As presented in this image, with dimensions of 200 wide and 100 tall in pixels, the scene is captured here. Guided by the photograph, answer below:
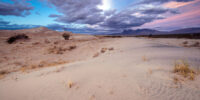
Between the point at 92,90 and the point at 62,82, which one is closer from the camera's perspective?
the point at 92,90

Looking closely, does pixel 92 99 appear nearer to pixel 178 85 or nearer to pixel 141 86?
pixel 141 86

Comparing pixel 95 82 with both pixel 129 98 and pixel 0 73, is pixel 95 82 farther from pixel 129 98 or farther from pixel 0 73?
pixel 0 73

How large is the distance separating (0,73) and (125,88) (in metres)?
6.46

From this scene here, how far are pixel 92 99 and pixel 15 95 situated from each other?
2401 mm

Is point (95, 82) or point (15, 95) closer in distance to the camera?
point (15, 95)

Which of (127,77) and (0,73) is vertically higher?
(127,77)

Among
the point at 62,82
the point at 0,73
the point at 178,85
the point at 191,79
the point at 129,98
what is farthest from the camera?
the point at 0,73

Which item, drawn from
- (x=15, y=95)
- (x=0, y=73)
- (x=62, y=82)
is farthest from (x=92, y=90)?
(x=0, y=73)

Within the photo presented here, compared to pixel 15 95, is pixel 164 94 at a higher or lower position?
higher

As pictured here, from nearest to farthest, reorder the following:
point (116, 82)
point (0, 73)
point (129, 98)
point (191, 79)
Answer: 1. point (129, 98)
2. point (191, 79)
3. point (116, 82)
4. point (0, 73)

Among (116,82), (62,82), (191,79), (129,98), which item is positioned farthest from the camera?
(62,82)

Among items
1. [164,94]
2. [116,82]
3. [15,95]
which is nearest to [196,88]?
[164,94]

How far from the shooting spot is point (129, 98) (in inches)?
91.3

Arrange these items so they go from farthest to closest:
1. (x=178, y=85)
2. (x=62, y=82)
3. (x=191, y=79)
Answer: (x=62, y=82), (x=191, y=79), (x=178, y=85)
